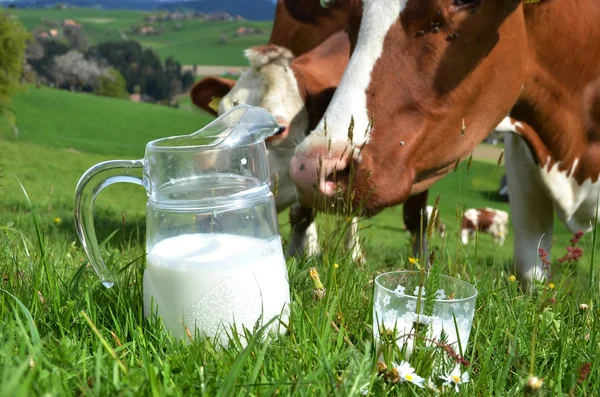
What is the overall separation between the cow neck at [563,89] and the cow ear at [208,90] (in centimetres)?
192

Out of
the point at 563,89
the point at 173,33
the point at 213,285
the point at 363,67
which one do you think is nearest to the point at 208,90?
the point at 363,67

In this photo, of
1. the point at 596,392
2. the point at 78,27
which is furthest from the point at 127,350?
the point at 78,27

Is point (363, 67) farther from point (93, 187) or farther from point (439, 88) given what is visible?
point (93, 187)

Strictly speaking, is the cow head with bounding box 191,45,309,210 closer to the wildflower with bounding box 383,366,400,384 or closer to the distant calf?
the wildflower with bounding box 383,366,400,384

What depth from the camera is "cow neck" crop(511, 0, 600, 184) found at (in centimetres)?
319

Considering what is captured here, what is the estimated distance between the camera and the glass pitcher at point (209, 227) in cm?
152

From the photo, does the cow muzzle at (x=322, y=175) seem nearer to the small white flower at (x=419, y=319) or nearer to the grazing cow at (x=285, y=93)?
the small white flower at (x=419, y=319)

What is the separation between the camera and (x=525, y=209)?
400cm

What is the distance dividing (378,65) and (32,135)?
30493 millimetres

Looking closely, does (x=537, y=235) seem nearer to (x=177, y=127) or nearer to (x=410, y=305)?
(x=410, y=305)

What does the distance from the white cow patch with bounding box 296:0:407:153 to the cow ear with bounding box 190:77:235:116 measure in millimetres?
1622

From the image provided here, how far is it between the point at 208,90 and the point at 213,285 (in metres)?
3.08

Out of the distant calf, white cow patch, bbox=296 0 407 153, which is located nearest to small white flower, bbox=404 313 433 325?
white cow patch, bbox=296 0 407 153

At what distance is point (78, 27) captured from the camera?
89250 mm
